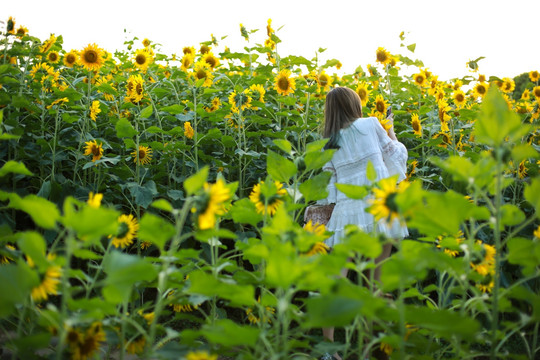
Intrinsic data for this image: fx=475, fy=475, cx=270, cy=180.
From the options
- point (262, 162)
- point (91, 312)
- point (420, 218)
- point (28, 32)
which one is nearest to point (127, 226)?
point (91, 312)

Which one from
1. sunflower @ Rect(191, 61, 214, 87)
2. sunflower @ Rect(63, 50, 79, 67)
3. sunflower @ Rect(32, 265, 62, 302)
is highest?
sunflower @ Rect(63, 50, 79, 67)

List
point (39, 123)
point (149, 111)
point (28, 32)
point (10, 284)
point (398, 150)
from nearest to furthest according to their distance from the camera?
point (10, 284) < point (149, 111) < point (398, 150) < point (39, 123) < point (28, 32)

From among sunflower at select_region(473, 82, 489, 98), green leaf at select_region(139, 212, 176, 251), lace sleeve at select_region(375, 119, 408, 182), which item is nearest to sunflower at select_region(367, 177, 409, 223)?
green leaf at select_region(139, 212, 176, 251)

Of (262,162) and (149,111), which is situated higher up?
(149,111)

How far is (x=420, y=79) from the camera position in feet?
15.2

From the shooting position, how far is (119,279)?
0.98 meters

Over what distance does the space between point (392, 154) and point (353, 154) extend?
0.78ft

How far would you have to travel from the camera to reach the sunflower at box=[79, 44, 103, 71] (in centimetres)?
365

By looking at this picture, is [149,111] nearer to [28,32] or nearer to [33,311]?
[33,311]

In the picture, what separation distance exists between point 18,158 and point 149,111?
3.77 feet

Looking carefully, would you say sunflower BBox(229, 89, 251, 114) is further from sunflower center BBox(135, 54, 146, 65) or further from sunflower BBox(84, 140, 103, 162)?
sunflower center BBox(135, 54, 146, 65)

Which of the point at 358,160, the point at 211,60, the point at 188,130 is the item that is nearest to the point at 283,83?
the point at 188,130

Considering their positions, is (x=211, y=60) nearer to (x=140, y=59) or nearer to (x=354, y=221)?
(x=140, y=59)

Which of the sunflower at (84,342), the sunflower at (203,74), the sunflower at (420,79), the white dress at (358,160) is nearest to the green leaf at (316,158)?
the sunflower at (84,342)
